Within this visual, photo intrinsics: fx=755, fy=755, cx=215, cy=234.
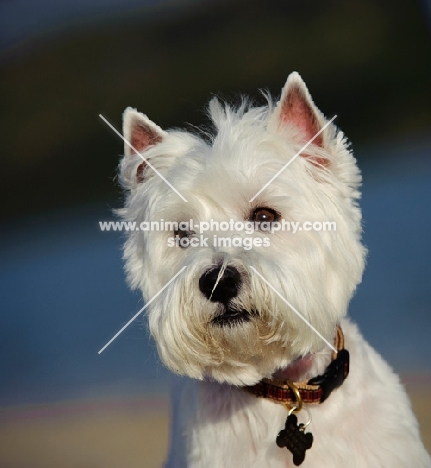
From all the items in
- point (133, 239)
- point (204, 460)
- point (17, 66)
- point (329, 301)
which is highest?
point (17, 66)

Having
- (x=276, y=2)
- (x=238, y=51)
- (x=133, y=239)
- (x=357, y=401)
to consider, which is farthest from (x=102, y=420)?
(x=276, y=2)

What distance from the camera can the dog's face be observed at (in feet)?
7.36

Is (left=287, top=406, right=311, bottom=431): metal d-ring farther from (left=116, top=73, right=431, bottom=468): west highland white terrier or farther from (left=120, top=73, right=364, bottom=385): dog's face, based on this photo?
(left=120, top=73, right=364, bottom=385): dog's face

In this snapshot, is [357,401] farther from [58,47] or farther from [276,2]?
[58,47]

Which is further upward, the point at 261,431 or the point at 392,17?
the point at 392,17

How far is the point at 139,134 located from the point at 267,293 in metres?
0.89

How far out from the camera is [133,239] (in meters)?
2.78

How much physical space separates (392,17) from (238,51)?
138 cm

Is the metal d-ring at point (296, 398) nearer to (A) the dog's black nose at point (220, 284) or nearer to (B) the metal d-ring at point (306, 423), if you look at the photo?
(B) the metal d-ring at point (306, 423)

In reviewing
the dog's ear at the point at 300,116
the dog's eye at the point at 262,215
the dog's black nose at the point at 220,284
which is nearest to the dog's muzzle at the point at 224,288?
the dog's black nose at the point at 220,284

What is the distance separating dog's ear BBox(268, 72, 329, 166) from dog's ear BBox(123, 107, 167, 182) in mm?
428

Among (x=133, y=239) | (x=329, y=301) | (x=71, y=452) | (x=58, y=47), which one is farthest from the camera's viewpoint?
(x=58, y=47)

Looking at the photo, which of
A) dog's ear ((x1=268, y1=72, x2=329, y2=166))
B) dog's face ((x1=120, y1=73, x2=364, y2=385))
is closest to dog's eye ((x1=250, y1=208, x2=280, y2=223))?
dog's face ((x1=120, y1=73, x2=364, y2=385))

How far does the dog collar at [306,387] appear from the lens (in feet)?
8.06
